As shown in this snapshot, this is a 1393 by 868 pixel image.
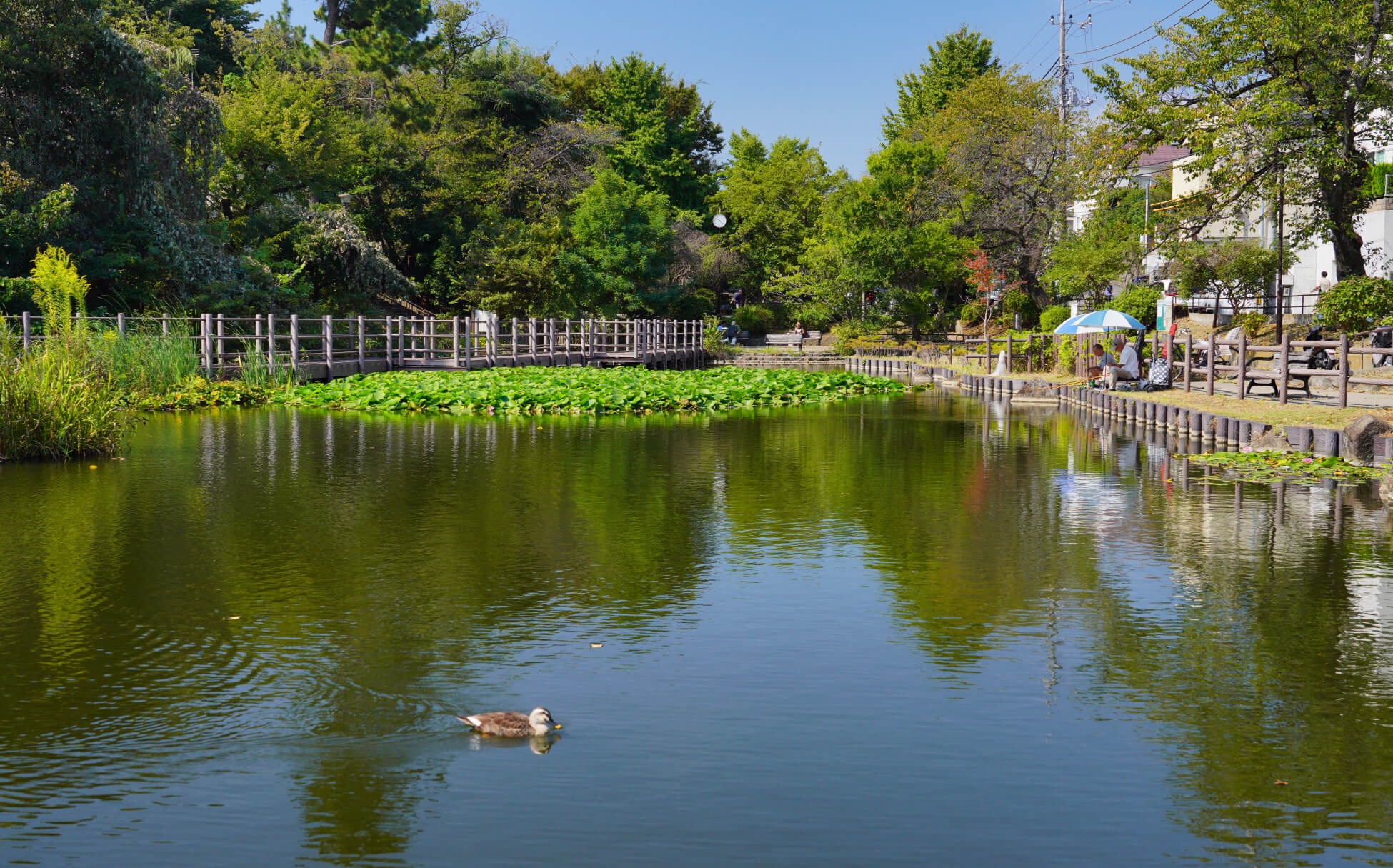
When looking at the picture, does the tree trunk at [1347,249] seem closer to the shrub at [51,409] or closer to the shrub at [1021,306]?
the shrub at [1021,306]

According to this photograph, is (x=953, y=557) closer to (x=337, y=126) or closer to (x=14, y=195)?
(x=14, y=195)

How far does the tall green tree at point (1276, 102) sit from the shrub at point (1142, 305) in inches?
305

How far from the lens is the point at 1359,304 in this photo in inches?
1180

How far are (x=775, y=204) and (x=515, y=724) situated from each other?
214 ft

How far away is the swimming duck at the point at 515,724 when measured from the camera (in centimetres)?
556

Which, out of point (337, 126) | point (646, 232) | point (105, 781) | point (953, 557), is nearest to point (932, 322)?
point (646, 232)

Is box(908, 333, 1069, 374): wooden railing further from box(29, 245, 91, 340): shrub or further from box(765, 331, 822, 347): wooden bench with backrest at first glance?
box(29, 245, 91, 340): shrub

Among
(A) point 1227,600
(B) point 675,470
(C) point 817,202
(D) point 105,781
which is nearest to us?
(D) point 105,781

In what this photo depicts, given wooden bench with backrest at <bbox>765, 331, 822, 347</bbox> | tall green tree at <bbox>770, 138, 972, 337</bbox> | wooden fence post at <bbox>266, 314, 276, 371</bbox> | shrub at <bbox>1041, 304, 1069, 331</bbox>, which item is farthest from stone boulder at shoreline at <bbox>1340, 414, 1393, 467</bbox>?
wooden bench with backrest at <bbox>765, 331, 822, 347</bbox>

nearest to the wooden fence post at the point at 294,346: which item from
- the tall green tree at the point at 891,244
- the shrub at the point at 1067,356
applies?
the shrub at the point at 1067,356

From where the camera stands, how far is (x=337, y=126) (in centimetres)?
4297

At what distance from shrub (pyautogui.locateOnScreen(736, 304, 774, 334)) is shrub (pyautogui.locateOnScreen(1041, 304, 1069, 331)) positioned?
1859 cm

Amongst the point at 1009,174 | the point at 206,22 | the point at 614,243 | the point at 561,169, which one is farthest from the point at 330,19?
the point at 1009,174

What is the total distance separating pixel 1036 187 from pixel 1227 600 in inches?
2009
